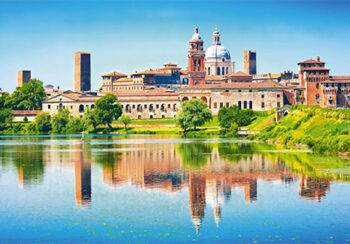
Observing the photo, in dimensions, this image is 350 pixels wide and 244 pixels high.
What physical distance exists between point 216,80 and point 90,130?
56.5m

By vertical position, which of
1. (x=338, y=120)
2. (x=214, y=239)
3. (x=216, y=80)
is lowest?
(x=214, y=239)

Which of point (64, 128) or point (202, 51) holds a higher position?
point (202, 51)

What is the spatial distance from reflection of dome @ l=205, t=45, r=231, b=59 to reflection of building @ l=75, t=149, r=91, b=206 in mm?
129212

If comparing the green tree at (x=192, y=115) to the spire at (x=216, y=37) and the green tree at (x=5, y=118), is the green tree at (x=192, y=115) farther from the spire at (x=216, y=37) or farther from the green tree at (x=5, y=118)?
the spire at (x=216, y=37)

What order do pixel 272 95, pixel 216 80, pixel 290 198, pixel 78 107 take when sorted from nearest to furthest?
pixel 290 198
pixel 272 95
pixel 78 107
pixel 216 80

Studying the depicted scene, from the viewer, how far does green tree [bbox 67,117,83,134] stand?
87.8 m

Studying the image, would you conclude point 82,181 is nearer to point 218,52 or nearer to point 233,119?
point 233,119

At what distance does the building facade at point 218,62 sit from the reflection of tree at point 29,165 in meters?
123

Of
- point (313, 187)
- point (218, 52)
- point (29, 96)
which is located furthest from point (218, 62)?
point (313, 187)

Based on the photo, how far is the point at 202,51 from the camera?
4525 inches

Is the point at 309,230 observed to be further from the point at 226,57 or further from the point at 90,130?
the point at 226,57

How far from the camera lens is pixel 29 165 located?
35.8 meters

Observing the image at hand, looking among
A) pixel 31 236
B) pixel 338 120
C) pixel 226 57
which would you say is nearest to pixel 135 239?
pixel 31 236

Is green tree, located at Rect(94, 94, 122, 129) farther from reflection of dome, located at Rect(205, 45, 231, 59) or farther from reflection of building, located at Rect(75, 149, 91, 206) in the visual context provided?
reflection of dome, located at Rect(205, 45, 231, 59)
